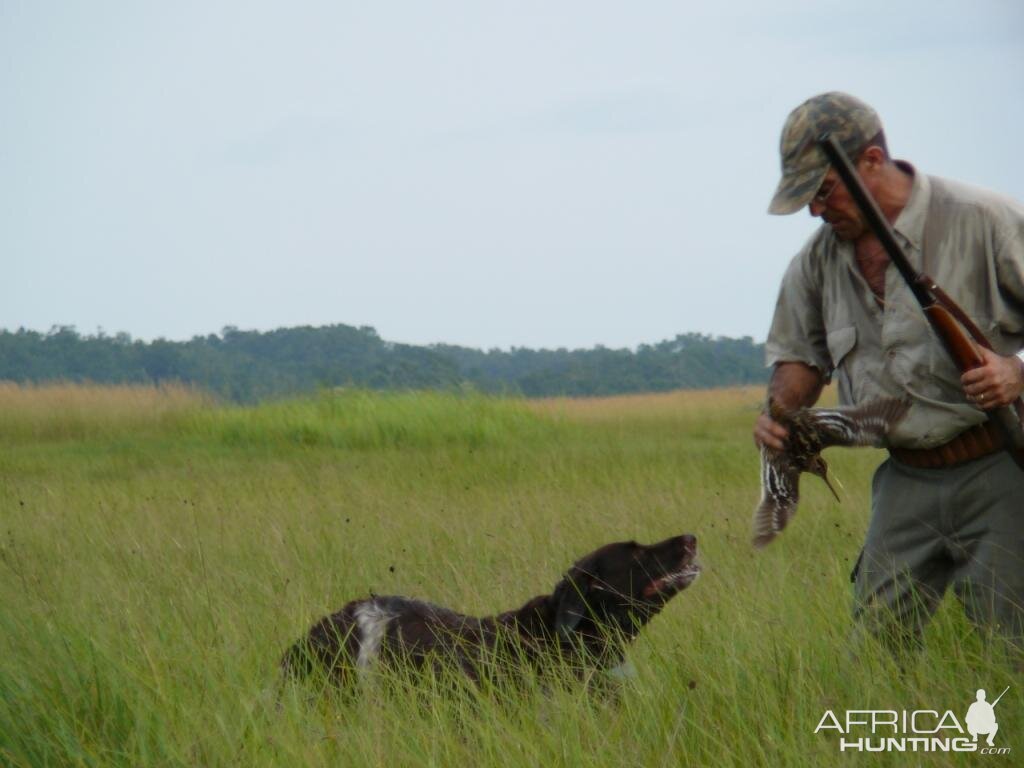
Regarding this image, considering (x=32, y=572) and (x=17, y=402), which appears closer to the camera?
(x=32, y=572)

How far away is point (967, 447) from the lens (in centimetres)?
412

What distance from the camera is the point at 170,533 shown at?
891 cm

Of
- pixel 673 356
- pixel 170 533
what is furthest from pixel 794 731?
pixel 673 356

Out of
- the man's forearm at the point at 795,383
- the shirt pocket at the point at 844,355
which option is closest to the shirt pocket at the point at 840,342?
the shirt pocket at the point at 844,355

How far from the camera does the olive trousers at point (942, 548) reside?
13.4 feet

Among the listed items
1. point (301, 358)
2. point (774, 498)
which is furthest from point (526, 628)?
point (301, 358)

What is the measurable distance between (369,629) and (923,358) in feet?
7.27

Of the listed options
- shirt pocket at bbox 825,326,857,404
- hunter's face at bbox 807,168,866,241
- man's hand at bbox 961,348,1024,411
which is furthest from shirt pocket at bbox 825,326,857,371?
man's hand at bbox 961,348,1024,411

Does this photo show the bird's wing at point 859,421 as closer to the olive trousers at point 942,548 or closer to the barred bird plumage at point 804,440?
the barred bird plumage at point 804,440

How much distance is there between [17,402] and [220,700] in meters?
17.9

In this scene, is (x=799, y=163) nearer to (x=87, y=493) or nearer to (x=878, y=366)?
(x=878, y=366)

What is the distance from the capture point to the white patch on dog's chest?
4.89 meters

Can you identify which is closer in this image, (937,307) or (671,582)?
(937,307)

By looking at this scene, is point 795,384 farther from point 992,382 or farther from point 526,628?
point 526,628
